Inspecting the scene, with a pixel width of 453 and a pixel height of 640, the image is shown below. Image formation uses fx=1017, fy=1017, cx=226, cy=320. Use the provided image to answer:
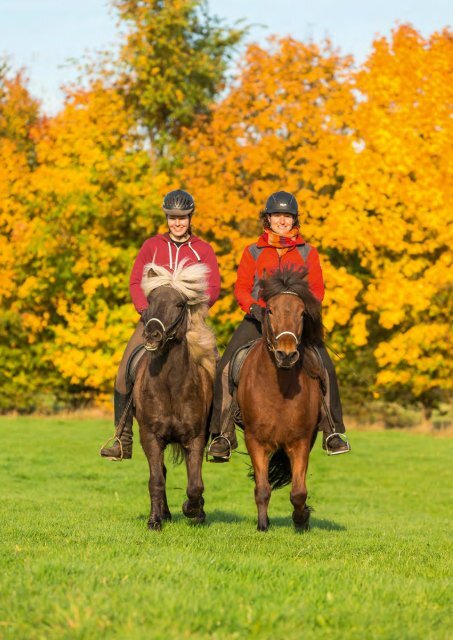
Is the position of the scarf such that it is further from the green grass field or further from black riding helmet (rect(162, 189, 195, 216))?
the green grass field

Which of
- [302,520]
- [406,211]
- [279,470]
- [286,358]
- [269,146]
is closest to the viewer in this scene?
[286,358]

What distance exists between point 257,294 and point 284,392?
124 cm

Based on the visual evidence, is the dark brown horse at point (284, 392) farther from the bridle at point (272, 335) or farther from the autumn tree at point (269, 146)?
the autumn tree at point (269, 146)

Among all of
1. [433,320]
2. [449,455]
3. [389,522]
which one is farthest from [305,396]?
[433,320]

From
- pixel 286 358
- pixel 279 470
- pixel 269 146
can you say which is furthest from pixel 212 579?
pixel 269 146

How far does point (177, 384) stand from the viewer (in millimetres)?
10203

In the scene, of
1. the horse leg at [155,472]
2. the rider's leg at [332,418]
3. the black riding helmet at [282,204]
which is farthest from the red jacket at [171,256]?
the horse leg at [155,472]

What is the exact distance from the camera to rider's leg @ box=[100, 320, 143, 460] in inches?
429

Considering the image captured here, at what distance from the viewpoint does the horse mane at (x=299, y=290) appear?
9.83 m

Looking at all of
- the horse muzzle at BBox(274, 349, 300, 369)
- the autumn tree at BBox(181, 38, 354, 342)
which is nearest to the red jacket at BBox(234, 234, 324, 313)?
the horse muzzle at BBox(274, 349, 300, 369)

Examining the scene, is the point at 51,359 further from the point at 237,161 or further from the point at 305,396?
the point at 305,396

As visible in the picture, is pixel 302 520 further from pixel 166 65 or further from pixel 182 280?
pixel 166 65

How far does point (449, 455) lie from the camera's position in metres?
27.1

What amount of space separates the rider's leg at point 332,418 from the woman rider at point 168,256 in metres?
1.39
